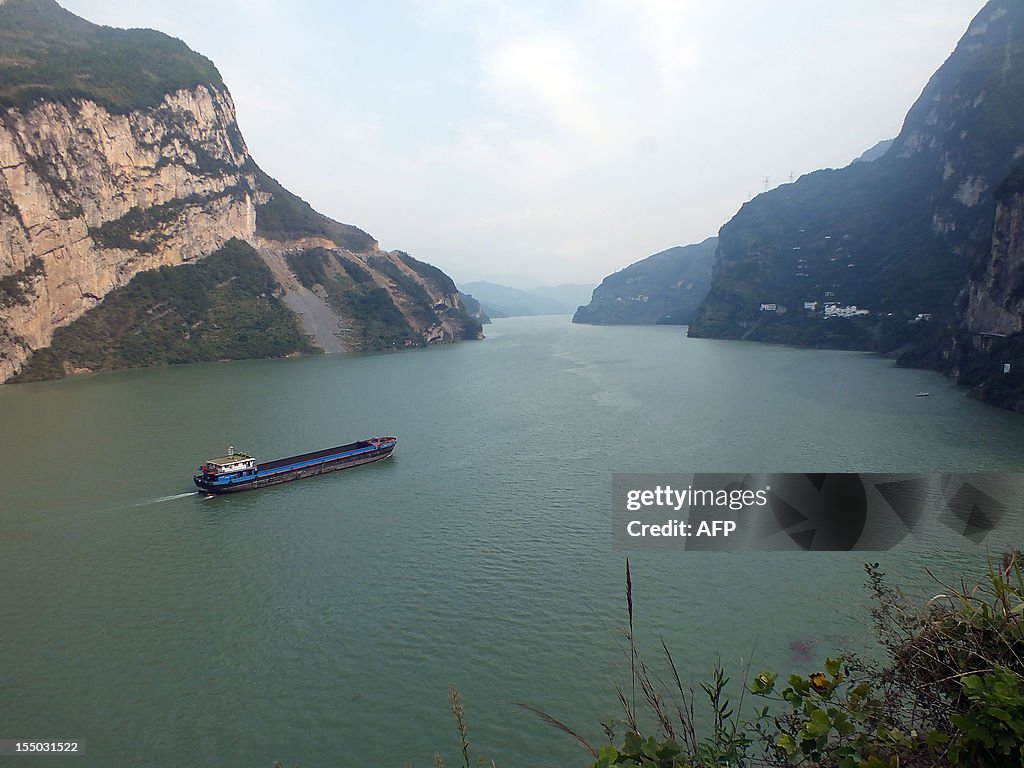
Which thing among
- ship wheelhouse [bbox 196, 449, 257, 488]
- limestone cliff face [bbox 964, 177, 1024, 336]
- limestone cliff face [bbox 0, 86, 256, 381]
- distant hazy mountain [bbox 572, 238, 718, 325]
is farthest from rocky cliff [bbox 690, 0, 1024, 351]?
limestone cliff face [bbox 0, 86, 256, 381]

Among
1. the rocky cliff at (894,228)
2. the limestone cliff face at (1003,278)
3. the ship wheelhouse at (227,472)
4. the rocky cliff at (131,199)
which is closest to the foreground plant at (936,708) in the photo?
the ship wheelhouse at (227,472)

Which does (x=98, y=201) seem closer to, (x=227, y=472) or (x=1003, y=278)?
(x=227, y=472)

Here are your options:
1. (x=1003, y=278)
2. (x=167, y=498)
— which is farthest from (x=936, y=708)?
(x=1003, y=278)

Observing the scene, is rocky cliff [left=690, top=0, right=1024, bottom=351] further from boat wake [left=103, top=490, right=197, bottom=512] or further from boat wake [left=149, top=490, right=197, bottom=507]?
boat wake [left=103, top=490, right=197, bottom=512]

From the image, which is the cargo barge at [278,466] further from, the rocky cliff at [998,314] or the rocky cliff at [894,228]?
the rocky cliff at [894,228]

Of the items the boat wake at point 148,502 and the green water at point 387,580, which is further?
the boat wake at point 148,502

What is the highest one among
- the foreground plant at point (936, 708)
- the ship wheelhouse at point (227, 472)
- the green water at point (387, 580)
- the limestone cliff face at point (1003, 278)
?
the limestone cliff face at point (1003, 278)
